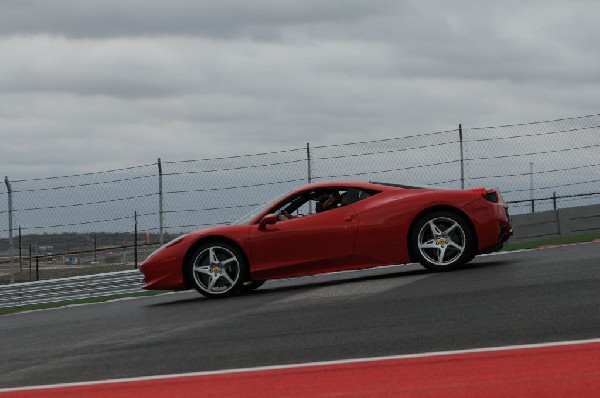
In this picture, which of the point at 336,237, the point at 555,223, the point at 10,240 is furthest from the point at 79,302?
the point at 555,223

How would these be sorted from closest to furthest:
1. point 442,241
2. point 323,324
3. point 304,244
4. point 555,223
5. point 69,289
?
point 323,324 → point 442,241 → point 304,244 → point 69,289 → point 555,223

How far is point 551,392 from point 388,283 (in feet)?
20.4

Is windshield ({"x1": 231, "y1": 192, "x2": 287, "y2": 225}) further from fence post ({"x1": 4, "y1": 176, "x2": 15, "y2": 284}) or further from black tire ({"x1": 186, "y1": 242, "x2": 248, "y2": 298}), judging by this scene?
fence post ({"x1": 4, "y1": 176, "x2": 15, "y2": 284})

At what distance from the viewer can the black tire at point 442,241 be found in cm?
1196

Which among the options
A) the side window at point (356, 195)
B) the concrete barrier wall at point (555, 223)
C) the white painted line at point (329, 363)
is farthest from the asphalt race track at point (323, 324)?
the concrete barrier wall at point (555, 223)

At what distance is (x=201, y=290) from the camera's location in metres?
12.7

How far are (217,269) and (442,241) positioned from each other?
2.63 metres

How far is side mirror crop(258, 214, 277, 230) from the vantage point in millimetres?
12469

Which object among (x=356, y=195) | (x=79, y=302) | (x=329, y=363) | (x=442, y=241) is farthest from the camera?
(x=79, y=302)

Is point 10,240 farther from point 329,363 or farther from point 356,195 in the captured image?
point 329,363

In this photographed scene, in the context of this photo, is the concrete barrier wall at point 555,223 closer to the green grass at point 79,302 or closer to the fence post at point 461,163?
the fence post at point 461,163

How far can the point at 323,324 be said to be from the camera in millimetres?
9258

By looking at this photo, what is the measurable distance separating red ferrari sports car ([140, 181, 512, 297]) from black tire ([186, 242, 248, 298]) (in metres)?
0.01

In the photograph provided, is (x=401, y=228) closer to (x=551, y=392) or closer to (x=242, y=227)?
(x=242, y=227)
